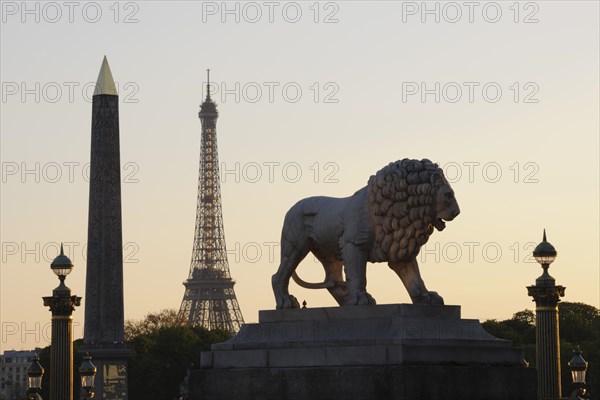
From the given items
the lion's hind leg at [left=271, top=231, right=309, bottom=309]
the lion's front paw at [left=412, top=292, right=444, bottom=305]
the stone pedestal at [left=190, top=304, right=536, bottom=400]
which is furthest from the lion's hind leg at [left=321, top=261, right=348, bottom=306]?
the lion's front paw at [left=412, top=292, right=444, bottom=305]

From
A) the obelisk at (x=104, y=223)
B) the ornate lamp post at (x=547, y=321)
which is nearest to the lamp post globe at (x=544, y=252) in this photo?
the ornate lamp post at (x=547, y=321)

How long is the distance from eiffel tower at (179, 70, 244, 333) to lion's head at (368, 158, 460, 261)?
136 m

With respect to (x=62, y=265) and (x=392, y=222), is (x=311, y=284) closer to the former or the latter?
(x=392, y=222)

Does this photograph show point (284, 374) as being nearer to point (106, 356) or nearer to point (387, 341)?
point (387, 341)

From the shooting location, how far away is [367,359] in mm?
21531

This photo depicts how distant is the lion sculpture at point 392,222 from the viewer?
22.6m

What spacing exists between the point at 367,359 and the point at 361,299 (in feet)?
3.52

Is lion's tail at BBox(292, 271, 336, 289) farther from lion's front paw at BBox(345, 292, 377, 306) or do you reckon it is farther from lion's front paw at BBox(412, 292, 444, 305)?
lion's front paw at BBox(412, 292, 444, 305)

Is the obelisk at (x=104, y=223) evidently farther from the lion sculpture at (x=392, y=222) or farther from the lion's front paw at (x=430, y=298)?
the lion's front paw at (x=430, y=298)

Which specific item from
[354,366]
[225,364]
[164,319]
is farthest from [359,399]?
[164,319]

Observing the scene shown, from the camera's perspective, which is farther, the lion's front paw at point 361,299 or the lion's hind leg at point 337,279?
the lion's hind leg at point 337,279

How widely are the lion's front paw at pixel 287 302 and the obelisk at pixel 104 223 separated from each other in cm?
5872

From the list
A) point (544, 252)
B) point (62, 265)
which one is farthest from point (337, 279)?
point (62, 265)

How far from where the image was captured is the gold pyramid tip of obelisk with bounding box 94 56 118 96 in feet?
272
